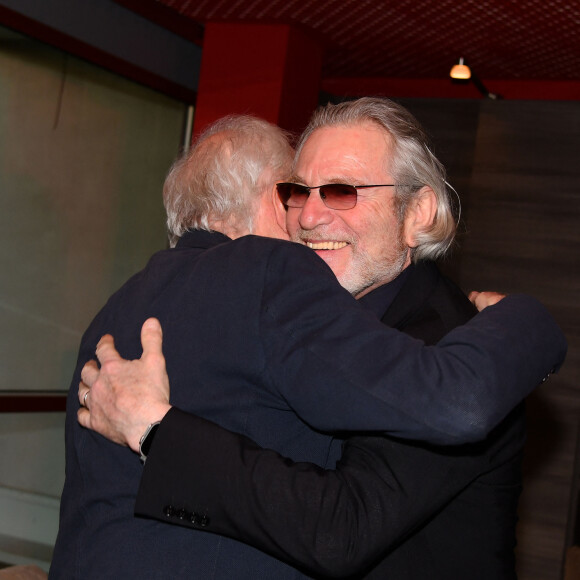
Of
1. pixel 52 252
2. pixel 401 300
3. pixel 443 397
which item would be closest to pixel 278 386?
pixel 443 397

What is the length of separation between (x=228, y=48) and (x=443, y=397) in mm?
4651

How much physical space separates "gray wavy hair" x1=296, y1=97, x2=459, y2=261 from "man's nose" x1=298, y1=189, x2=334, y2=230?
0.51 feet

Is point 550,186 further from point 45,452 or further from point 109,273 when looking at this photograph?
point 45,452

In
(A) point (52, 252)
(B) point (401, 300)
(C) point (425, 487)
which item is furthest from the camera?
(A) point (52, 252)

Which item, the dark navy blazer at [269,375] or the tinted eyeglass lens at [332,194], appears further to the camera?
the tinted eyeglass lens at [332,194]

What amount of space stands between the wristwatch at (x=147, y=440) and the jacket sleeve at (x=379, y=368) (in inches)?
8.7

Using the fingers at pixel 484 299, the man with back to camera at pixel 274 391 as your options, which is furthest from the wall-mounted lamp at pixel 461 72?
the man with back to camera at pixel 274 391

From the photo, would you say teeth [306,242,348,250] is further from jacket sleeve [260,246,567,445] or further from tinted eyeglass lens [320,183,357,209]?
jacket sleeve [260,246,567,445]

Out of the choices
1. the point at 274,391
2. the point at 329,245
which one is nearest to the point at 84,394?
the point at 274,391

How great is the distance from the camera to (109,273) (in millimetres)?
5621

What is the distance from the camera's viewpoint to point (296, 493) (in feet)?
4.38

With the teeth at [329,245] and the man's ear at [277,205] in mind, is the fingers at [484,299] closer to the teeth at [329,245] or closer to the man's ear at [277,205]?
the teeth at [329,245]

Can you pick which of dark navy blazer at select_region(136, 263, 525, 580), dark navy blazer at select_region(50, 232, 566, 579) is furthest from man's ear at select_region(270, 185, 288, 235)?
dark navy blazer at select_region(136, 263, 525, 580)

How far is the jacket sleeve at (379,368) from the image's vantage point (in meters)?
1.27
